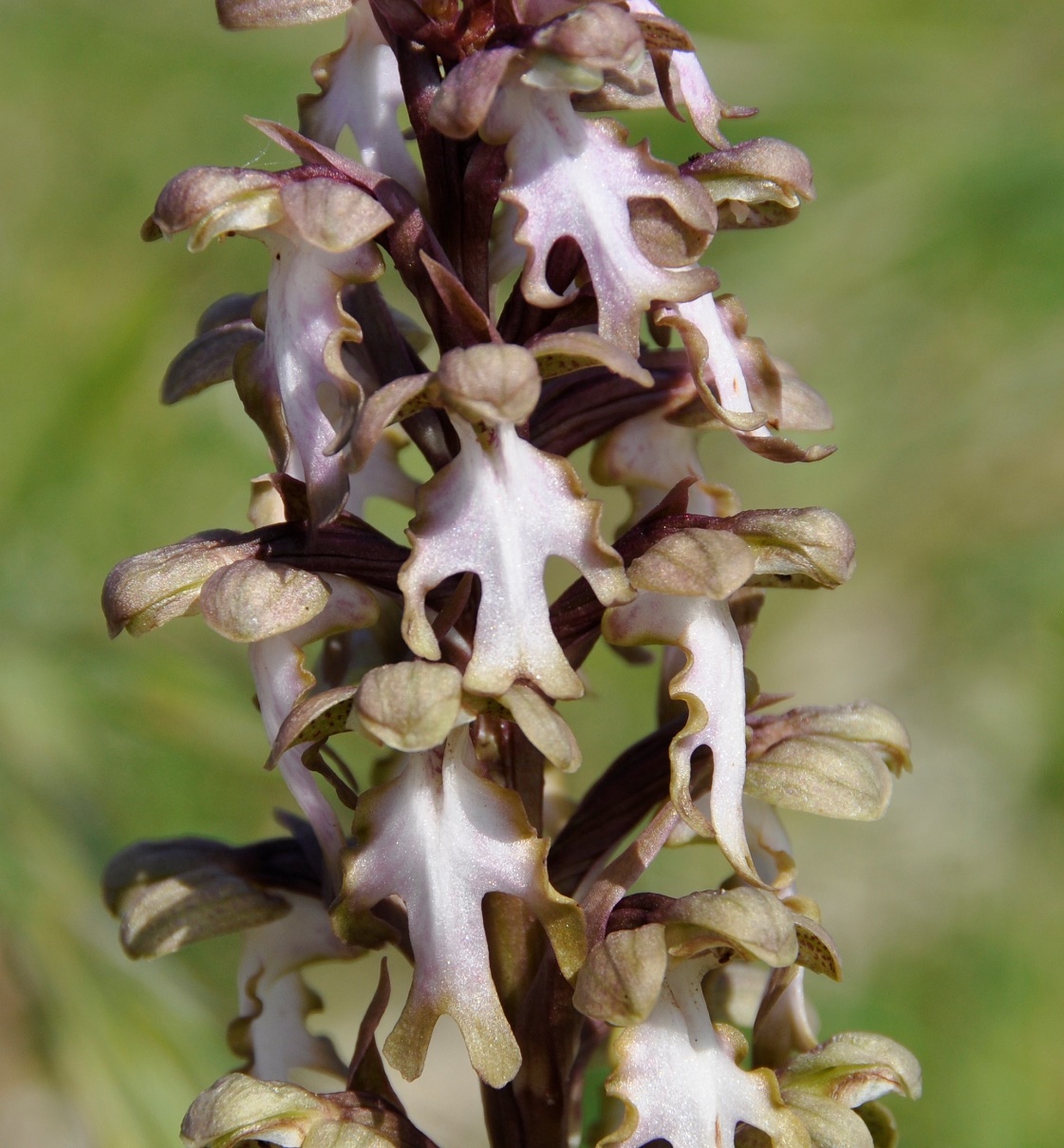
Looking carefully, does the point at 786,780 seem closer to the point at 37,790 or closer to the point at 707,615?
the point at 707,615

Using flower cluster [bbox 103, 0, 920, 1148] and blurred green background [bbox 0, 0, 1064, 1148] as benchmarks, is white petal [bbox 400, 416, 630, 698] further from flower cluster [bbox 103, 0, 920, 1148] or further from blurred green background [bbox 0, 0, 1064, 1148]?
blurred green background [bbox 0, 0, 1064, 1148]

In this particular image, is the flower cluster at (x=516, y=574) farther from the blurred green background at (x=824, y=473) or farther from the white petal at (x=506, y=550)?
the blurred green background at (x=824, y=473)

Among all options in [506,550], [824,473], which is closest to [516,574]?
[506,550]

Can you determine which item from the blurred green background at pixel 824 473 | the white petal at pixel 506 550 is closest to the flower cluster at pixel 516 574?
the white petal at pixel 506 550

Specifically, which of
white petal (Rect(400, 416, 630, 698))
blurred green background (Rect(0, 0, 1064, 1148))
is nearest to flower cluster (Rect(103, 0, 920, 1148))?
white petal (Rect(400, 416, 630, 698))

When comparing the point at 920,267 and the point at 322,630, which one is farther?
the point at 920,267

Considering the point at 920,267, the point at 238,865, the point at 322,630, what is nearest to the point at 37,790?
the point at 238,865

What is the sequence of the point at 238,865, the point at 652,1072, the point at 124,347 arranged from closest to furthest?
the point at 652,1072 → the point at 238,865 → the point at 124,347
